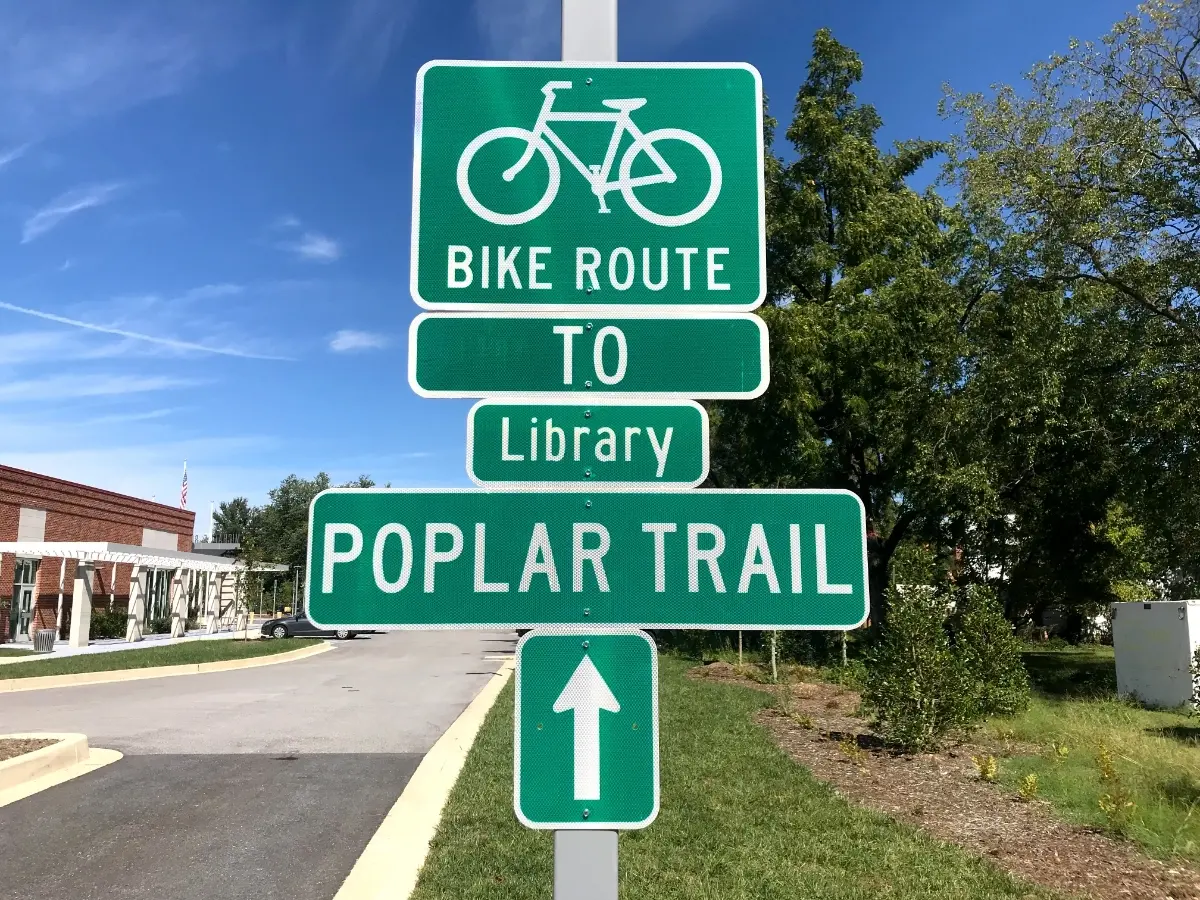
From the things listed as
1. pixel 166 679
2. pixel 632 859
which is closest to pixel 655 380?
pixel 632 859

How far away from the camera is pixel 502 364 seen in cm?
194

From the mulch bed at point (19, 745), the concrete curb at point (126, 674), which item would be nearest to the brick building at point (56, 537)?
the concrete curb at point (126, 674)

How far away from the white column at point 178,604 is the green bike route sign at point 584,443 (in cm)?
3829

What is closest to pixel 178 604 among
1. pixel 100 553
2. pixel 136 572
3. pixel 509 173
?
pixel 136 572

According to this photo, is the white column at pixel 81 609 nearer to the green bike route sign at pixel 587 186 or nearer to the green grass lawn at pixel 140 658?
the green grass lawn at pixel 140 658

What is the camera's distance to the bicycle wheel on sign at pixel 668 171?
2000 mm

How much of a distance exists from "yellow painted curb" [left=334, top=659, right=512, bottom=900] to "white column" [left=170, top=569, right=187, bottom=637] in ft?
98.8

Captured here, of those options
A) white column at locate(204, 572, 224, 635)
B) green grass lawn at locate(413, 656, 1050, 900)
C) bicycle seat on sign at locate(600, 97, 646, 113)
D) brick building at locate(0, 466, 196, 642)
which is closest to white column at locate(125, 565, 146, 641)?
brick building at locate(0, 466, 196, 642)

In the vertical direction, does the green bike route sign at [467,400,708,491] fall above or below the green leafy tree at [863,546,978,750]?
above

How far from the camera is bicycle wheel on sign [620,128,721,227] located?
2.00m

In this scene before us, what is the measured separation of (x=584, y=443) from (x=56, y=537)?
37786mm

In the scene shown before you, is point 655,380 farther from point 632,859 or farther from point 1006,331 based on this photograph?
point 1006,331

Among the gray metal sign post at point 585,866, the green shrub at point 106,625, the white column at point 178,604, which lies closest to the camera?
Result: the gray metal sign post at point 585,866

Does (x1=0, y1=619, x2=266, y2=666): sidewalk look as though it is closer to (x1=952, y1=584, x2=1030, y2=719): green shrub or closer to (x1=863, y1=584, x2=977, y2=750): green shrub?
(x1=863, y1=584, x2=977, y2=750): green shrub
